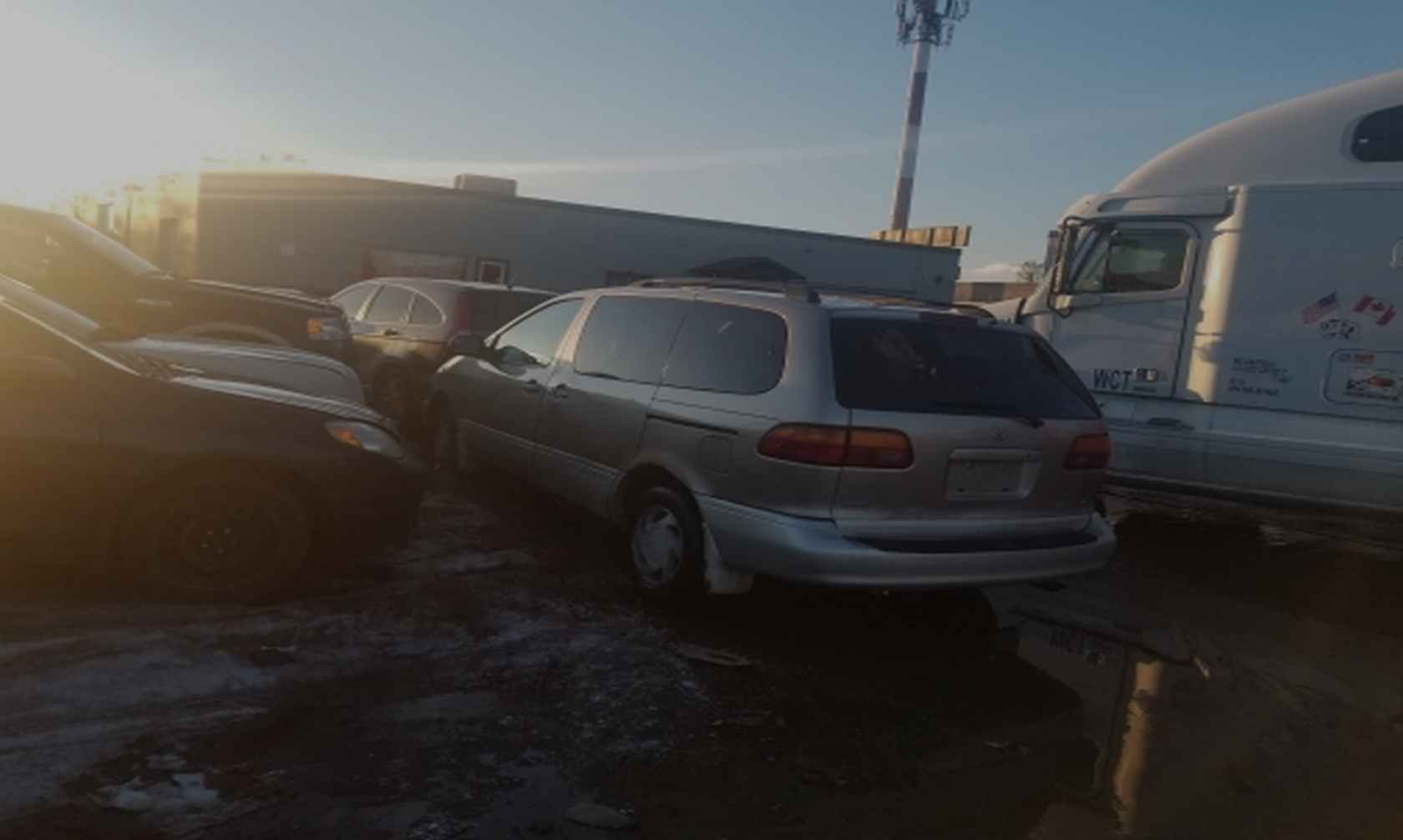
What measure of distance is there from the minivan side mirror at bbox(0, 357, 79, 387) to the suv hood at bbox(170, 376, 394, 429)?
1.33 feet

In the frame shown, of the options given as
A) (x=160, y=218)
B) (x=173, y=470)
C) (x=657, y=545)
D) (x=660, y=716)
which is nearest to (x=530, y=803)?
(x=660, y=716)

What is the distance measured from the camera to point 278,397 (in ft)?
15.3

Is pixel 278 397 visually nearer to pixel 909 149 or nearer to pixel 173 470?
pixel 173 470

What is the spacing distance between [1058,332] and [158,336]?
646 centimetres

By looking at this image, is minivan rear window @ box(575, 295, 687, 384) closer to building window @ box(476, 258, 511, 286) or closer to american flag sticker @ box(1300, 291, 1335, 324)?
american flag sticker @ box(1300, 291, 1335, 324)

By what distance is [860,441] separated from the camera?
4090mm

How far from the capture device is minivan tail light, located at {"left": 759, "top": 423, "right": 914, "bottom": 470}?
4082 millimetres

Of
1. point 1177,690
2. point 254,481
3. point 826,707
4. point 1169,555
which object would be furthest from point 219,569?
point 1169,555

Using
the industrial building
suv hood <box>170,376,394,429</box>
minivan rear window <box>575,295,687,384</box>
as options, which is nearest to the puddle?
suv hood <box>170,376,394,429</box>

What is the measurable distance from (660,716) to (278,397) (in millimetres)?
2408

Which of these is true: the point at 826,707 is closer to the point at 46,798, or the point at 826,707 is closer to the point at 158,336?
the point at 46,798

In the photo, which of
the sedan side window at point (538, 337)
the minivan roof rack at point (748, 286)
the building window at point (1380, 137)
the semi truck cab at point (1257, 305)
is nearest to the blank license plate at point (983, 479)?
the minivan roof rack at point (748, 286)

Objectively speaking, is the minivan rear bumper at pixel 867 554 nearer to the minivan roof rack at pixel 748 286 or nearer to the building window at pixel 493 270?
the minivan roof rack at pixel 748 286

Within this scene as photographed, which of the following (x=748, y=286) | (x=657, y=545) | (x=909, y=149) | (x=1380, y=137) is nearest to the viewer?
(x=657, y=545)
